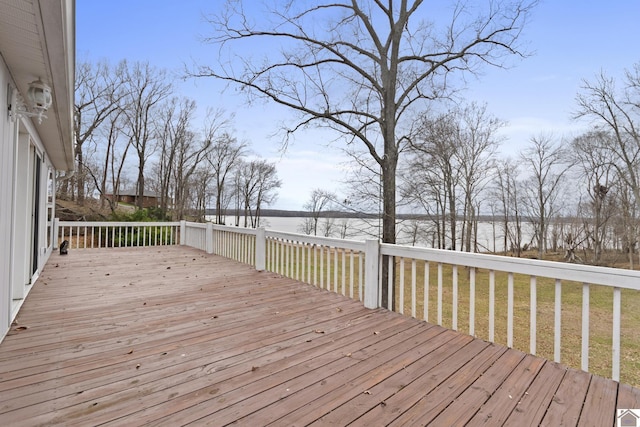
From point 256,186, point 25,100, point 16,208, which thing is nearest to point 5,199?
point 25,100

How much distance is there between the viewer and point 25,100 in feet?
10.4

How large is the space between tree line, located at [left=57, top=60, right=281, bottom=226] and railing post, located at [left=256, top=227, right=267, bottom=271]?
12.2 meters

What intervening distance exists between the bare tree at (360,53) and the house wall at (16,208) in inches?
154

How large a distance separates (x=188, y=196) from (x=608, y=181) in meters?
24.4

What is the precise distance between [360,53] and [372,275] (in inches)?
232

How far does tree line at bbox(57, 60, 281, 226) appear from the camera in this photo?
1784 cm

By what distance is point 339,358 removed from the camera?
248cm

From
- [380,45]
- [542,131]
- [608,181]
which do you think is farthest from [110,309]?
[608,181]

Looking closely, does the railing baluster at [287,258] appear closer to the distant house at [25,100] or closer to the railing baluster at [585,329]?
the distant house at [25,100]

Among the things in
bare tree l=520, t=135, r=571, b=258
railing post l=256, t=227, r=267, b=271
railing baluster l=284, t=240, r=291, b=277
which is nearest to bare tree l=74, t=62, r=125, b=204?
railing post l=256, t=227, r=267, b=271

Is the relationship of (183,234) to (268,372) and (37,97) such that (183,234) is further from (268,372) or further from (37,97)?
(268,372)

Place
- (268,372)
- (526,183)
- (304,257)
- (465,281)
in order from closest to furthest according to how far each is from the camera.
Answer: (268,372)
(304,257)
(465,281)
(526,183)

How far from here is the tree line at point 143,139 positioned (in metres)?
17.8

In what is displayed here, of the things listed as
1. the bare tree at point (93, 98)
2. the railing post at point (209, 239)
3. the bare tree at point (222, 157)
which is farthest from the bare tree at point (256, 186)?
the railing post at point (209, 239)
